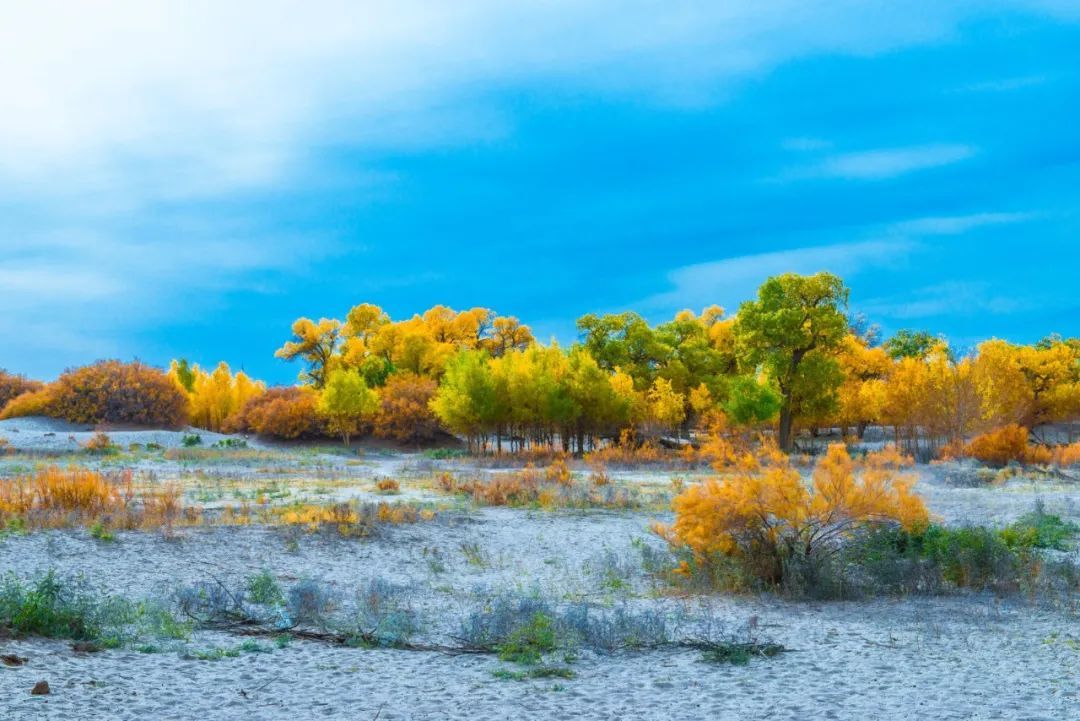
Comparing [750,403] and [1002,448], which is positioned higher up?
[750,403]

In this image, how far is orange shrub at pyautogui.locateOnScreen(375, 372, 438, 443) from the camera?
5662cm

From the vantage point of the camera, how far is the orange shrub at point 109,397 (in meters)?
56.7

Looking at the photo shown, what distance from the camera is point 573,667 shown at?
25.5 feet

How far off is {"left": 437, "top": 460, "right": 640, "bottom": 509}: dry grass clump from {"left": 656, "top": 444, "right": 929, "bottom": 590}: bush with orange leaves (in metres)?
8.24

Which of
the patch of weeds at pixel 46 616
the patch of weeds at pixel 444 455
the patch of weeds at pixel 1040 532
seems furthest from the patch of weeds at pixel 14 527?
the patch of weeds at pixel 444 455

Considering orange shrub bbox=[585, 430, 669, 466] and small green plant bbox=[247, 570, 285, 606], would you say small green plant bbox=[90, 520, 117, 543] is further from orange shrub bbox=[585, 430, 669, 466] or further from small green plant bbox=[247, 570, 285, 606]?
orange shrub bbox=[585, 430, 669, 466]

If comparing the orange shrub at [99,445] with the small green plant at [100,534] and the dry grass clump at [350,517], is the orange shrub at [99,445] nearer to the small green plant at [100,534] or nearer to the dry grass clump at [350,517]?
the dry grass clump at [350,517]

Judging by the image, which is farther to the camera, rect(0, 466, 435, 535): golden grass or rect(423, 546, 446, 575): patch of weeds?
rect(0, 466, 435, 535): golden grass

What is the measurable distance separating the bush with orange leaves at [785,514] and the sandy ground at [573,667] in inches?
23.4

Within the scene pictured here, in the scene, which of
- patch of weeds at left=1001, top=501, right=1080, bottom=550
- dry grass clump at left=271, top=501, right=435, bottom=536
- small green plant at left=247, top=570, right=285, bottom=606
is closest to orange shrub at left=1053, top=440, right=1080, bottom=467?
patch of weeds at left=1001, top=501, right=1080, bottom=550

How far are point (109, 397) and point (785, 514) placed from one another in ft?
175

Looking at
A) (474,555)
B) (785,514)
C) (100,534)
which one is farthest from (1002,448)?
(100,534)

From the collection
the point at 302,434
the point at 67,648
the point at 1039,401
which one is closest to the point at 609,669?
the point at 67,648

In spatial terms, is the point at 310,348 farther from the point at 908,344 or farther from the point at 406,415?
the point at 908,344
